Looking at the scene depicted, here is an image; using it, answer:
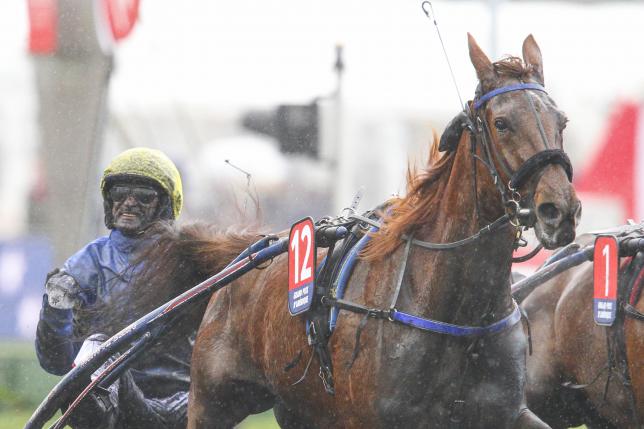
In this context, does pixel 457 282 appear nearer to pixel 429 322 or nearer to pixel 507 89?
pixel 429 322

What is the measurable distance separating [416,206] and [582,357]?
1703mm

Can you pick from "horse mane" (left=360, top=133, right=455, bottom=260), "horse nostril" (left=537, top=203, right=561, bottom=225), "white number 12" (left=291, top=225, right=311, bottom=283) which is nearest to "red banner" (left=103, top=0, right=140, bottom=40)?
"white number 12" (left=291, top=225, right=311, bottom=283)

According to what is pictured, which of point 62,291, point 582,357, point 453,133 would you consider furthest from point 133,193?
point 582,357

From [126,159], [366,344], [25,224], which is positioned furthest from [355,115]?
[366,344]

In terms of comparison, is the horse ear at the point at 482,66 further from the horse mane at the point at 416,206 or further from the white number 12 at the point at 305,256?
the white number 12 at the point at 305,256

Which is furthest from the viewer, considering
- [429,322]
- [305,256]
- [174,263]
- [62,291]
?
[174,263]

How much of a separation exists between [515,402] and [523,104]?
1.03 meters

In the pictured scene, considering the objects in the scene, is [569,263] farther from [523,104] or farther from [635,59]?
[635,59]

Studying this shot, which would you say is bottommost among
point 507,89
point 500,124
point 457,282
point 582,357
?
point 582,357

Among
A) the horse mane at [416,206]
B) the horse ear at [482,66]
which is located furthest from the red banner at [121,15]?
the horse ear at [482,66]

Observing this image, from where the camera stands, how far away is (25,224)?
11.9 m

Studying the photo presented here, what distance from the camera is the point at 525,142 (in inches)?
163

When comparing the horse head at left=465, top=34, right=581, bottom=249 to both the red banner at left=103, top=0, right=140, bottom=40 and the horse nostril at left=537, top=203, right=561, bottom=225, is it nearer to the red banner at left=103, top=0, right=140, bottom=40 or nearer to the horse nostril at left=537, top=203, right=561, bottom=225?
the horse nostril at left=537, top=203, right=561, bottom=225

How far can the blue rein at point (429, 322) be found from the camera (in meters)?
4.39
